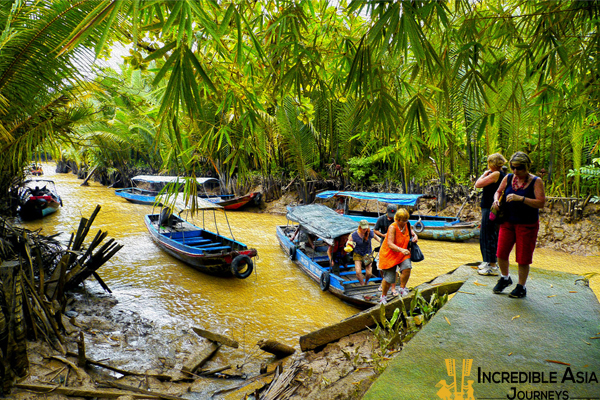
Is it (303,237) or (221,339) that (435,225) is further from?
(221,339)

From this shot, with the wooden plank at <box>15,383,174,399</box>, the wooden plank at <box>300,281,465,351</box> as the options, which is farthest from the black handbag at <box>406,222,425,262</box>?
the wooden plank at <box>15,383,174,399</box>

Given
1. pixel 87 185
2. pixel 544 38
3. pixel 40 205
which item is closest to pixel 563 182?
pixel 544 38

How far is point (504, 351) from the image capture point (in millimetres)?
1992

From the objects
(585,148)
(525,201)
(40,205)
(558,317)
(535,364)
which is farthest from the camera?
(40,205)

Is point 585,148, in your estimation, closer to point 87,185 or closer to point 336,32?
point 336,32

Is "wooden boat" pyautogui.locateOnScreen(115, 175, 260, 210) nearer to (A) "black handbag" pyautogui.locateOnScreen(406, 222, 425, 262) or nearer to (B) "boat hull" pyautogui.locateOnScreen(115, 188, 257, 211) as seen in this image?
(B) "boat hull" pyautogui.locateOnScreen(115, 188, 257, 211)

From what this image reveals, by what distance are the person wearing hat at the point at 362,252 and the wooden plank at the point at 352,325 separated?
260 centimetres

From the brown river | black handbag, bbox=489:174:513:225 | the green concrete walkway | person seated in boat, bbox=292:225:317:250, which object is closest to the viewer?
the green concrete walkway

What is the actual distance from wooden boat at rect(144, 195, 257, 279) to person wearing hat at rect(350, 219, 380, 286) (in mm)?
2657

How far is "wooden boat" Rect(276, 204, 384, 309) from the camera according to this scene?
5918 mm

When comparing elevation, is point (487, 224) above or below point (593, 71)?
below

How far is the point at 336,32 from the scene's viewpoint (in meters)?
2.47

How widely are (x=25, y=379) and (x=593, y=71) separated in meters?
5.43

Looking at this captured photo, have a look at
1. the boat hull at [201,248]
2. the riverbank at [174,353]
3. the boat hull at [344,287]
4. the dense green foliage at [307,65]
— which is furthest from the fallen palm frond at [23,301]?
the boat hull at [344,287]
